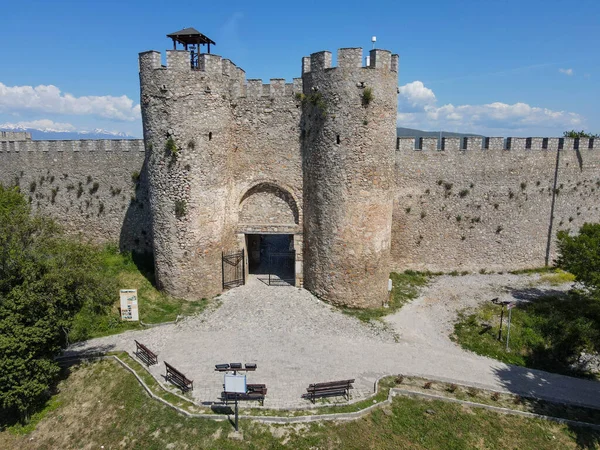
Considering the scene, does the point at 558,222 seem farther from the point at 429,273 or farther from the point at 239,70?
the point at 239,70

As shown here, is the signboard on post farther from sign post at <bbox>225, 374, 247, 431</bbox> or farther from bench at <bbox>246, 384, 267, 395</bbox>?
bench at <bbox>246, 384, 267, 395</bbox>

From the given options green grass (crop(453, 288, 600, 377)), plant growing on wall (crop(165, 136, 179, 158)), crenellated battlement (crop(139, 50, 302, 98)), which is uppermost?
crenellated battlement (crop(139, 50, 302, 98))

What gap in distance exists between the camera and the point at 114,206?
21.4m

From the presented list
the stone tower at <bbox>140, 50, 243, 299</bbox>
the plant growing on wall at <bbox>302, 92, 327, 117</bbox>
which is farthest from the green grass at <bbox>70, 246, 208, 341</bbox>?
the plant growing on wall at <bbox>302, 92, 327, 117</bbox>

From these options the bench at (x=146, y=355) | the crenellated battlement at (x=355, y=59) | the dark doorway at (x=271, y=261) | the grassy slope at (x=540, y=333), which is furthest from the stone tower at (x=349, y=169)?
the bench at (x=146, y=355)

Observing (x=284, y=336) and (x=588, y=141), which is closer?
(x=284, y=336)

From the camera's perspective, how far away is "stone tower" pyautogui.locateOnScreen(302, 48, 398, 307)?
15.8 meters

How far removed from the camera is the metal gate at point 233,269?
17984mm

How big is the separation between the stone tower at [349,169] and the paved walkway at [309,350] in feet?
5.27

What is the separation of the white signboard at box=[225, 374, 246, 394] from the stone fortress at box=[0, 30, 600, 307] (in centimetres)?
779

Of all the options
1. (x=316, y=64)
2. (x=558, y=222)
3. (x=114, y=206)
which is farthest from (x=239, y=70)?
(x=558, y=222)

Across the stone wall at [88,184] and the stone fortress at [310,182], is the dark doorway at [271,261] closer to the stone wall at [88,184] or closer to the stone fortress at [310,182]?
the stone fortress at [310,182]

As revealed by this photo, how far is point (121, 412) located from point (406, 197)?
15592 millimetres

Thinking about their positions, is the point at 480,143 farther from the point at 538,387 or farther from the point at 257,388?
the point at 257,388
